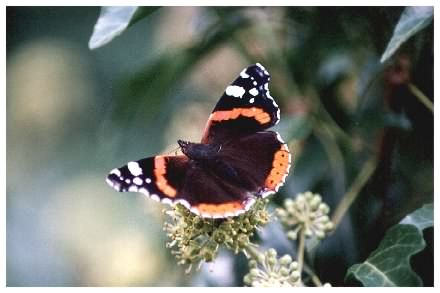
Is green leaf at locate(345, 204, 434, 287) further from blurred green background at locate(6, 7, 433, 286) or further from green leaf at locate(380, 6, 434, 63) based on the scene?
green leaf at locate(380, 6, 434, 63)

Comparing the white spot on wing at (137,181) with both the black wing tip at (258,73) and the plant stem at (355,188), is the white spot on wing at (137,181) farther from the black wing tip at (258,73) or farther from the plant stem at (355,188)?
the plant stem at (355,188)

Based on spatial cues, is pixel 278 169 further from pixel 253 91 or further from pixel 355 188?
pixel 355 188

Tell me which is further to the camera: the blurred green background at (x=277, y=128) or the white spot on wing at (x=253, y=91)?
the blurred green background at (x=277, y=128)

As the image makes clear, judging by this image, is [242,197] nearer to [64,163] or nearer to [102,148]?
[102,148]

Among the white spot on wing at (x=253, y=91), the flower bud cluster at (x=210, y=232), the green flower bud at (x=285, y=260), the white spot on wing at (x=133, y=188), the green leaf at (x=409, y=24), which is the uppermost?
the green leaf at (x=409, y=24)

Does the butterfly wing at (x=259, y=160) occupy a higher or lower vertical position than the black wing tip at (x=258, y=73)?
lower

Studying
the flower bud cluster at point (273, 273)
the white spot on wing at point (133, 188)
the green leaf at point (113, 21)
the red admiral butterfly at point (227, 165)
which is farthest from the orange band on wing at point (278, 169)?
the green leaf at point (113, 21)

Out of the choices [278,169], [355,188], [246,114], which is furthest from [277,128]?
[278,169]
